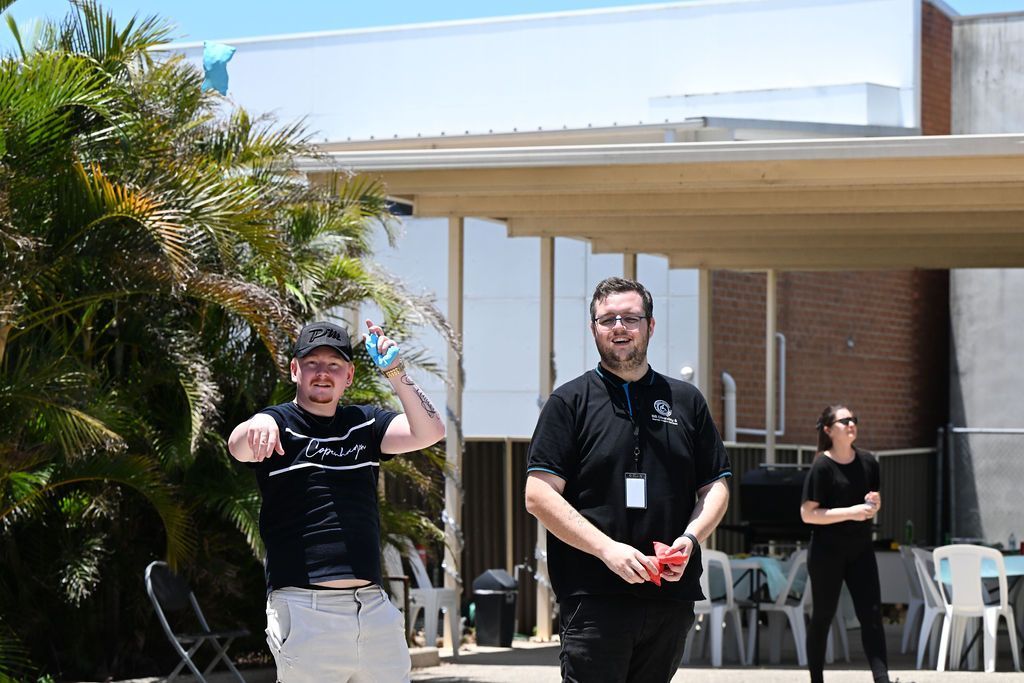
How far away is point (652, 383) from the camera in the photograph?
15.8 ft

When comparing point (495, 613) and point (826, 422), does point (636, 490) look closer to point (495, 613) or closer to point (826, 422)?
point (826, 422)

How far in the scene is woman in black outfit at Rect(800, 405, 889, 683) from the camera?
338 inches

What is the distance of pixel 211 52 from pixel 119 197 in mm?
3537

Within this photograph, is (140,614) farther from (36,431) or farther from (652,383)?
(652,383)

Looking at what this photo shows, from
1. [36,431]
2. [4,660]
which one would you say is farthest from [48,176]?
[4,660]

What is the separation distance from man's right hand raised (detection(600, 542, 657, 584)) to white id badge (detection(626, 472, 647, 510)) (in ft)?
0.61

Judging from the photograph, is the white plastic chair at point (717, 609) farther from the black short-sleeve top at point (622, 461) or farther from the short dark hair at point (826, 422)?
the black short-sleeve top at point (622, 461)

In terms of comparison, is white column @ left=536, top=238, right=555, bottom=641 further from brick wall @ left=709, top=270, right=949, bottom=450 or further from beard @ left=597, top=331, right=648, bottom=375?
beard @ left=597, top=331, right=648, bottom=375

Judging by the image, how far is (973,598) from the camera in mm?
11422

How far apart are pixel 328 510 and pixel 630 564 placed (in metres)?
0.92

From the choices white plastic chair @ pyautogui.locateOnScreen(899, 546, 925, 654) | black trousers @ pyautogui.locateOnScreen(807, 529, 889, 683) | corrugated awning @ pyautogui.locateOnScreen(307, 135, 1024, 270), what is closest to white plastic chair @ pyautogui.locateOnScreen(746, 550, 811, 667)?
white plastic chair @ pyautogui.locateOnScreen(899, 546, 925, 654)

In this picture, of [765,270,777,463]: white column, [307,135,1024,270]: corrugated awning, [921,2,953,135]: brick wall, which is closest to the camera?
[307,135,1024,270]: corrugated awning


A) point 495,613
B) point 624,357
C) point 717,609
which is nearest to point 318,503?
point 624,357

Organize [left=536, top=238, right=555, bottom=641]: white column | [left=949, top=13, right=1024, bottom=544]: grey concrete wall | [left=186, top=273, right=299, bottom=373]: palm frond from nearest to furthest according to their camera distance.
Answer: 1. [left=186, top=273, right=299, bottom=373]: palm frond
2. [left=536, top=238, right=555, bottom=641]: white column
3. [left=949, top=13, right=1024, bottom=544]: grey concrete wall
